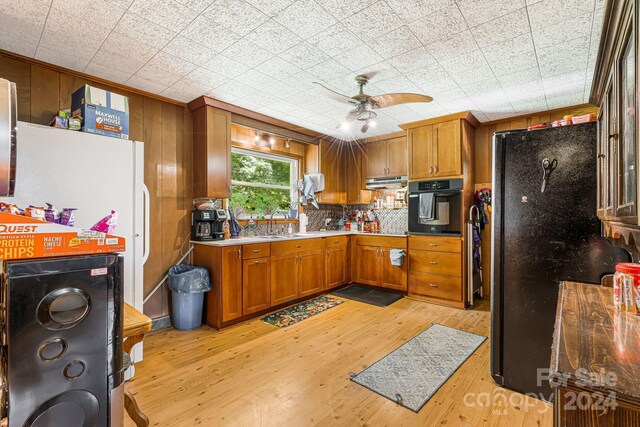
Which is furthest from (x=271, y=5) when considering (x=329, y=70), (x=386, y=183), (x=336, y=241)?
(x=386, y=183)

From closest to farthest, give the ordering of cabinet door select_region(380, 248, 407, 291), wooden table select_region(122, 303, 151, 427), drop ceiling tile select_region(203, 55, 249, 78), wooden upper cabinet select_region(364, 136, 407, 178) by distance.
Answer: wooden table select_region(122, 303, 151, 427)
drop ceiling tile select_region(203, 55, 249, 78)
cabinet door select_region(380, 248, 407, 291)
wooden upper cabinet select_region(364, 136, 407, 178)

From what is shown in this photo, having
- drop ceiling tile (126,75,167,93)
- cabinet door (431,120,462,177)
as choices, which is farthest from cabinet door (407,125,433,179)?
drop ceiling tile (126,75,167,93)

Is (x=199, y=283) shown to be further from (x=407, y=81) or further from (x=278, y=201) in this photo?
(x=407, y=81)

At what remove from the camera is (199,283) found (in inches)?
125

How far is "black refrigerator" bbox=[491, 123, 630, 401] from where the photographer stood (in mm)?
1882

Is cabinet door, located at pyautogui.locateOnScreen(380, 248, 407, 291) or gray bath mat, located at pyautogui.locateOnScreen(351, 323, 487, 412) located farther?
cabinet door, located at pyautogui.locateOnScreen(380, 248, 407, 291)

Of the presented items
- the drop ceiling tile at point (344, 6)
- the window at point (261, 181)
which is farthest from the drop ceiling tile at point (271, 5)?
the window at point (261, 181)

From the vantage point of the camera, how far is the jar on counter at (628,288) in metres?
1.18

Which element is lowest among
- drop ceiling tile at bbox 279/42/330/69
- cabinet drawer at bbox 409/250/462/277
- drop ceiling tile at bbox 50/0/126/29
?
cabinet drawer at bbox 409/250/462/277

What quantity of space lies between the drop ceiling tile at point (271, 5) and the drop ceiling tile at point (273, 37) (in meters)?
0.11

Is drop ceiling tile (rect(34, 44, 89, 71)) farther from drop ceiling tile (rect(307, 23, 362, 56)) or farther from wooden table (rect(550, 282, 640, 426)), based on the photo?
wooden table (rect(550, 282, 640, 426))

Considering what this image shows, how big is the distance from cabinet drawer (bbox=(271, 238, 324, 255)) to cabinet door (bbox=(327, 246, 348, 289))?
11.1 inches

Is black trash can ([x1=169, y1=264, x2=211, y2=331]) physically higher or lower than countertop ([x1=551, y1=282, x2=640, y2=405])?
lower

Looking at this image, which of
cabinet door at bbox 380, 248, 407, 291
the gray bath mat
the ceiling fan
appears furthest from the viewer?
cabinet door at bbox 380, 248, 407, 291
